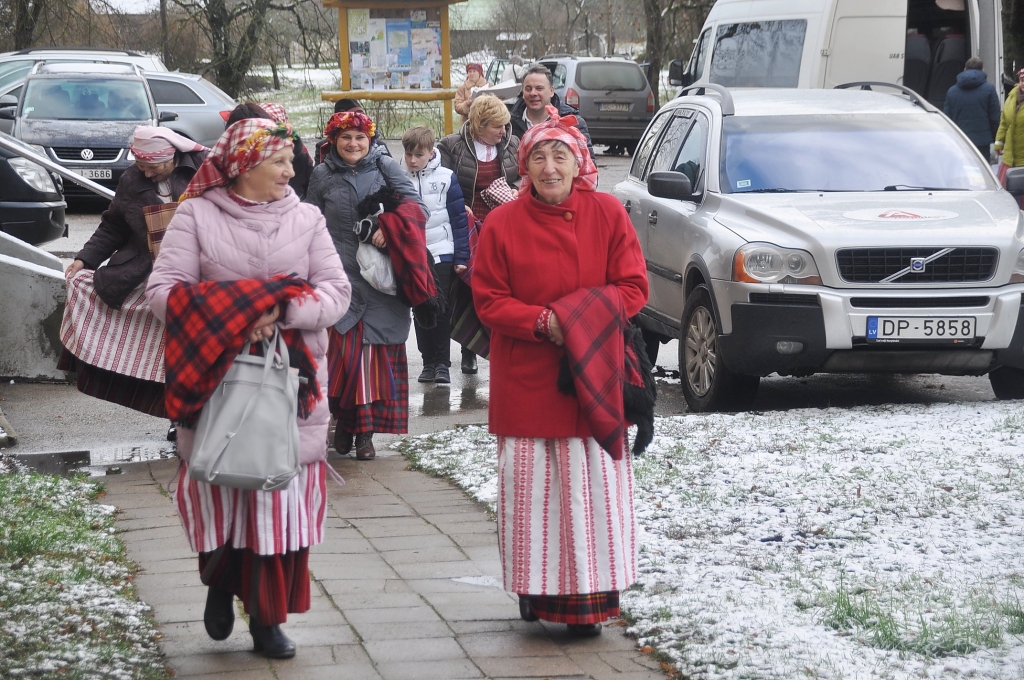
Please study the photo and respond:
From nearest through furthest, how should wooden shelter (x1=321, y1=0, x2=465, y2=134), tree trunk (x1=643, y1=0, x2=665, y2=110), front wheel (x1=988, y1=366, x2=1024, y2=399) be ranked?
front wheel (x1=988, y1=366, x2=1024, y2=399) → wooden shelter (x1=321, y1=0, x2=465, y2=134) → tree trunk (x1=643, y1=0, x2=665, y2=110)

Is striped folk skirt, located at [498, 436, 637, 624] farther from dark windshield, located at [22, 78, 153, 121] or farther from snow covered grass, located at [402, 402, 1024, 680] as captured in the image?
dark windshield, located at [22, 78, 153, 121]

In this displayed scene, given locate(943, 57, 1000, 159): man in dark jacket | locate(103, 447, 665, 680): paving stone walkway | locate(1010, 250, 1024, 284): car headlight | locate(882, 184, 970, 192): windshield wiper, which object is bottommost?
locate(103, 447, 665, 680): paving stone walkway

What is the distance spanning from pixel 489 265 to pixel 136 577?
1.76 meters

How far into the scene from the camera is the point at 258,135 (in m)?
4.01

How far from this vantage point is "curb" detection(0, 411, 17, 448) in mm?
7293

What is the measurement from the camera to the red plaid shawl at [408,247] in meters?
6.80

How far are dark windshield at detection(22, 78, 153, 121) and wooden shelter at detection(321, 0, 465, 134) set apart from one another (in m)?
2.94

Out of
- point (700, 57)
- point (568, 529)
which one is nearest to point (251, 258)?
point (568, 529)

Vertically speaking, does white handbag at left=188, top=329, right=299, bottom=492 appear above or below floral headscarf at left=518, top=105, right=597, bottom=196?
below

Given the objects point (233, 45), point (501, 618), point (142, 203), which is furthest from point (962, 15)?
point (233, 45)

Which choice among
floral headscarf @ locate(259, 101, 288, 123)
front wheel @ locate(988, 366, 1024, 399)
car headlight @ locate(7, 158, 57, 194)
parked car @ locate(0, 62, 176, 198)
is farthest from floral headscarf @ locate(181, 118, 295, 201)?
parked car @ locate(0, 62, 176, 198)

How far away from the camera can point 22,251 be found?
10.0 meters

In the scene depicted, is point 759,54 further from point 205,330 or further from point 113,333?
point 205,330

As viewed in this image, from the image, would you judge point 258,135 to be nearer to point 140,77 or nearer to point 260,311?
point 260,311
